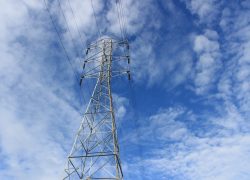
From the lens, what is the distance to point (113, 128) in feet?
86.8

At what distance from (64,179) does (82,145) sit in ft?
9.64

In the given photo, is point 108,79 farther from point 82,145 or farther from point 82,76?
point 82,145

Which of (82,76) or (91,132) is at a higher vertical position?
(82,76)

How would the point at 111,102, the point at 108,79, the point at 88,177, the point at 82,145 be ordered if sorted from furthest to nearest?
the point at 108,79
the point at 111,102
the point at 82,145
the point at 88,177

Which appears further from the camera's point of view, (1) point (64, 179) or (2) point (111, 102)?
(2) point (111, 102)

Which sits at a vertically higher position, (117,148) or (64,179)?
(117,148)

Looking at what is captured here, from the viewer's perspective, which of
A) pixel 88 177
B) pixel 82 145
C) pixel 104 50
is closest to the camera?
pixel 88 177

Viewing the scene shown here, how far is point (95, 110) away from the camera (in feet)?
94.3

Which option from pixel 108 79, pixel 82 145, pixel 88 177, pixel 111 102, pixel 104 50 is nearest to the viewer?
pixel 88 177

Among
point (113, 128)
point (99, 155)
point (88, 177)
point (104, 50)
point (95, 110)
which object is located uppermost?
point (104, 50)

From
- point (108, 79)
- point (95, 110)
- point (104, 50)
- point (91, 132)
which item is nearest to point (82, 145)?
point (91, 132)

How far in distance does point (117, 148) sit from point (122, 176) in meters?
2.14

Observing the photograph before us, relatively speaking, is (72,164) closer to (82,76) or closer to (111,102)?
(111,102)

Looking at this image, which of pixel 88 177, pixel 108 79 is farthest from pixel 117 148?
pixel 108 79
